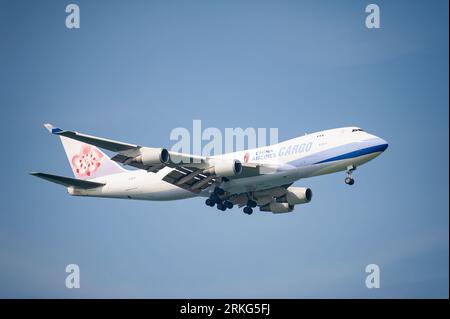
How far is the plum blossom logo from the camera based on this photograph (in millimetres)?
76125

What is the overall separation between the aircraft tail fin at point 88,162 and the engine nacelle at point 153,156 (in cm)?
969

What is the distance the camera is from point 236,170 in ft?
216

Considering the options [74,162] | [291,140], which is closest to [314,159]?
[291,140]

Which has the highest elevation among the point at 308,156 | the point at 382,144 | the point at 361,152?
the point at 382,144

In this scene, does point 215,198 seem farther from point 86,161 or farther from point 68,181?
point 86,161

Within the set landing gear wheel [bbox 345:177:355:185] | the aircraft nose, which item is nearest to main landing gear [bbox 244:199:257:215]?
landing gear wheel [bbox 345:177:355:185]

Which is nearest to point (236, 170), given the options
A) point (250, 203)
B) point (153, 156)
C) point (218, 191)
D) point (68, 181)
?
point (218, 191)

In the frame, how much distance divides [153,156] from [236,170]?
6.04 meters

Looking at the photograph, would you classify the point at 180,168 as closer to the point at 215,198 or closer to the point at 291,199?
the point at 215,198

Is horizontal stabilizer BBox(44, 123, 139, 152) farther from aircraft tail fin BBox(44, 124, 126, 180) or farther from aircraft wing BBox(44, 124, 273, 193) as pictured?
aircraft tail fin BBox(44, 124, 126, 180)

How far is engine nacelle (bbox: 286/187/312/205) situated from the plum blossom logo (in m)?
15.8

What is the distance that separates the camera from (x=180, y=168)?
6744cm
